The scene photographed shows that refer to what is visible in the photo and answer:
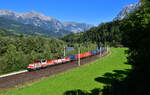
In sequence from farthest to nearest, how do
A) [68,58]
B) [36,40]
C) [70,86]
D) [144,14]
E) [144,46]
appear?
[36,40], [68,58], [70,86], [144,14], [144,46]

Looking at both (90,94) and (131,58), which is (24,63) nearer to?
(90,94)

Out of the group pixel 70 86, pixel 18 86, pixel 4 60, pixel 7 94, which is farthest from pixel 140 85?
pixel 4 60

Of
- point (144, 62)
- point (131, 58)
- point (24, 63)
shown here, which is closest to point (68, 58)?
point (24, 63)

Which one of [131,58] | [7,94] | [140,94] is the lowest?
[7,94]

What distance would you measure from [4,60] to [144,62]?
32.7 meters

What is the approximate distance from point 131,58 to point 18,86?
716 inches

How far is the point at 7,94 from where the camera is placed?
18062 mm

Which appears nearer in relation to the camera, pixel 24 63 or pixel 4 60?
pixel 4 60

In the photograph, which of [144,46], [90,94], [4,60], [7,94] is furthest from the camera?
[4,60]

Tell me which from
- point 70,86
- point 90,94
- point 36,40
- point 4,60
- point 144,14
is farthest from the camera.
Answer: point 36,40

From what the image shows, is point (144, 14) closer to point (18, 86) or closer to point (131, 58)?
point (131, 58)

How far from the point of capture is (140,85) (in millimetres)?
12398

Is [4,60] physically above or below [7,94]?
above

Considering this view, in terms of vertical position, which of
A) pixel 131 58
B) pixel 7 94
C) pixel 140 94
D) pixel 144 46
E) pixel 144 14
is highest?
pixel 144 14
